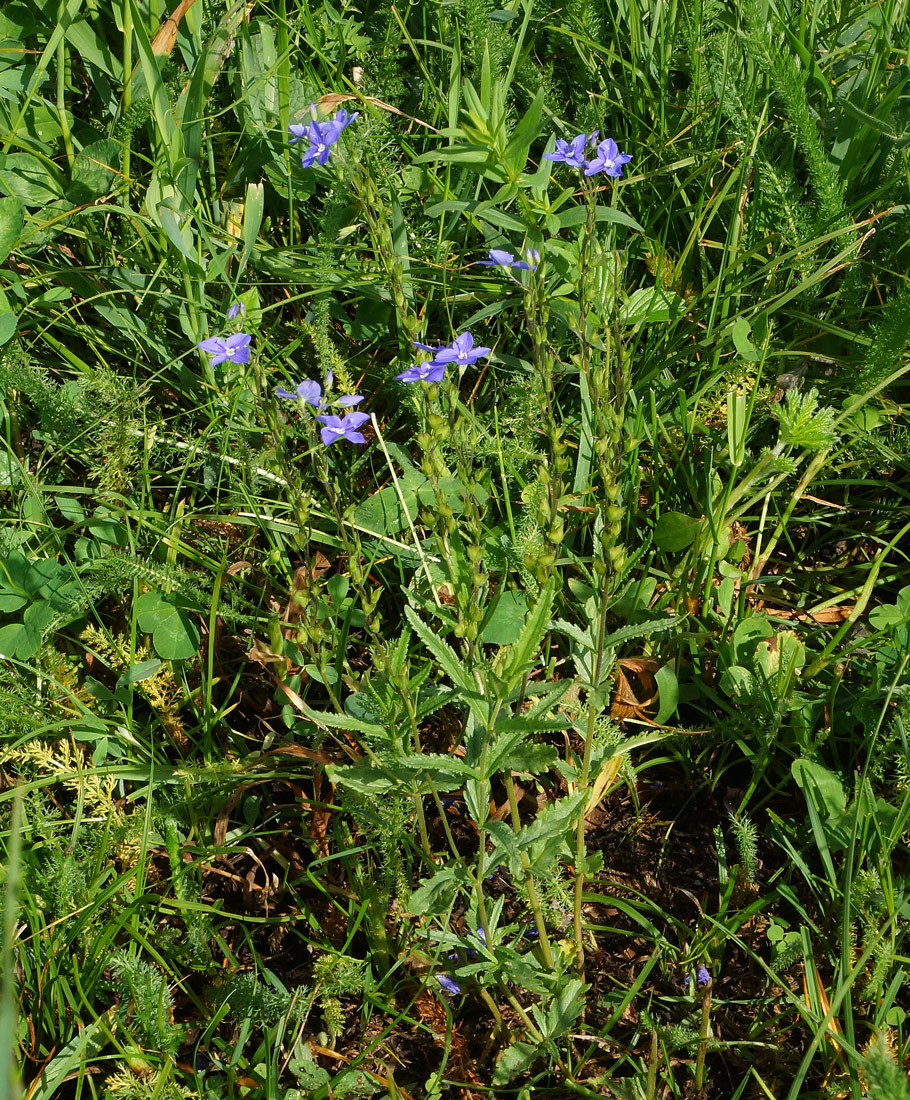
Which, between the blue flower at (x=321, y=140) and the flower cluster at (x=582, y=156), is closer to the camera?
the blue flower at (x=321, y=140)

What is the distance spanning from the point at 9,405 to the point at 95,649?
77 centimetres

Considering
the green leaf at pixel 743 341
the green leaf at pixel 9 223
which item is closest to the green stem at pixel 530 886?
the green leaf at pixel 743 341

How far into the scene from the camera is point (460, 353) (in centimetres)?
201

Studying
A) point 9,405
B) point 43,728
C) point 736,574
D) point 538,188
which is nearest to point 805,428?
point 736,574

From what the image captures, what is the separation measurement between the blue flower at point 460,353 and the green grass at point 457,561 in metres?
0.11

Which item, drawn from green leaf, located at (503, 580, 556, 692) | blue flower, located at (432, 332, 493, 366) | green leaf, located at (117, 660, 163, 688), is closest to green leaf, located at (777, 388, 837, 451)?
blue flower, located at (432, 332, 493, 366)

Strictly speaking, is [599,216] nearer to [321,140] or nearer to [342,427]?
[321,140]

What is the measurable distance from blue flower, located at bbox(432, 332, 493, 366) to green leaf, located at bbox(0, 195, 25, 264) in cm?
158

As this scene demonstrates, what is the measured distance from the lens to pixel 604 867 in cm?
237

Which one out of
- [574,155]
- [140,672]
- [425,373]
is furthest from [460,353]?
[140,672]

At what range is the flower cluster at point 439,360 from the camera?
5.74ft

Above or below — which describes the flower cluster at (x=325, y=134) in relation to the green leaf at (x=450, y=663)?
above

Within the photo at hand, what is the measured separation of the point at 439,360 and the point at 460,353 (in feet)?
0.52

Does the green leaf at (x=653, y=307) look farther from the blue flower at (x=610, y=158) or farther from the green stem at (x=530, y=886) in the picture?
the green stem at (x=530, y=886)
